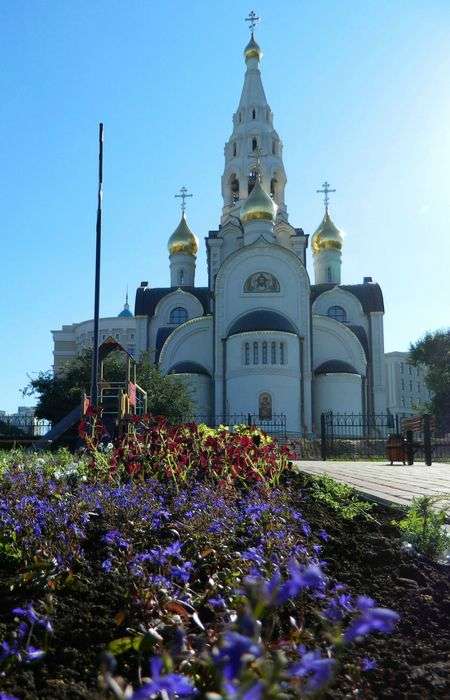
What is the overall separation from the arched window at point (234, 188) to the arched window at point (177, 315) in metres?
7.21

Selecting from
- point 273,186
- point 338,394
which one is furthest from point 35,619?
point 273,186

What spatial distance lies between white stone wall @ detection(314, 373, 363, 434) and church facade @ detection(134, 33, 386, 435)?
5cm

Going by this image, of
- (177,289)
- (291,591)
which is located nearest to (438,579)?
(291,591)

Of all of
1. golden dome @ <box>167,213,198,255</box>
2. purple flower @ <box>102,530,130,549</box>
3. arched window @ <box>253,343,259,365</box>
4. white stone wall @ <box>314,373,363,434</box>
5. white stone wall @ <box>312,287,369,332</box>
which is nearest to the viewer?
purple flower @ <box>102,530,130,549</box>

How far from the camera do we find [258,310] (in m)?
31.2

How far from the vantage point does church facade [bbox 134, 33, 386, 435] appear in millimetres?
29469

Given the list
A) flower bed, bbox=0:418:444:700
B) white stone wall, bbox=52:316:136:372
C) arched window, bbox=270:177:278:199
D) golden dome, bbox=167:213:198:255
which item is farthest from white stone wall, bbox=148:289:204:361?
flower bed, bbox=0:418:444:700

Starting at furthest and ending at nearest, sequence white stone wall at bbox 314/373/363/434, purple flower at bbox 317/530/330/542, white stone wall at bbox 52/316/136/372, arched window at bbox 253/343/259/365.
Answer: white stone wall at bbox 52/316/136/372 → white stone wall at bbox 314/373/363/434 → arched window at bbox 253/343/259/365 → purple flower at bbox 317/530/330/542

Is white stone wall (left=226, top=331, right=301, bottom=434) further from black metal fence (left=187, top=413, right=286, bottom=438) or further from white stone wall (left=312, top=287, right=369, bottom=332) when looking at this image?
white stone wall (left=312, top=287, right=369, bottom=332)

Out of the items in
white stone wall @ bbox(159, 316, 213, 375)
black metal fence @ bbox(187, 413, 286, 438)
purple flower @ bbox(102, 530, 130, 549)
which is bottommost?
purple flower @ bbox(102, 530, 130, 549)

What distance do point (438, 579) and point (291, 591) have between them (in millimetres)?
1936

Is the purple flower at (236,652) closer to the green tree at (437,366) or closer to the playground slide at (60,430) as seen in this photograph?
the playground slide at (60,430)

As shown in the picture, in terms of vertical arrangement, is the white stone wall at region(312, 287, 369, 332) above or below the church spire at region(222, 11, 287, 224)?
below

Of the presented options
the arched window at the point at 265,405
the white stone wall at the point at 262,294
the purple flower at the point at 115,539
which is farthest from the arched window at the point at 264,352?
the purple flower at the point at 115,539
